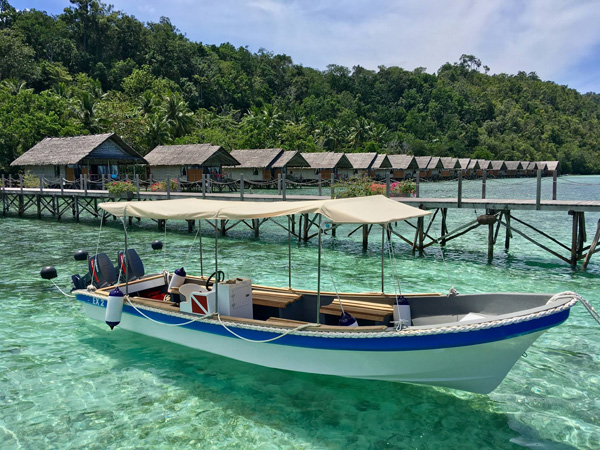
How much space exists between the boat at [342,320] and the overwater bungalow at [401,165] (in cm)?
5734

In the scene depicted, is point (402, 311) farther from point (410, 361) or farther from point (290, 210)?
point (290, 210)

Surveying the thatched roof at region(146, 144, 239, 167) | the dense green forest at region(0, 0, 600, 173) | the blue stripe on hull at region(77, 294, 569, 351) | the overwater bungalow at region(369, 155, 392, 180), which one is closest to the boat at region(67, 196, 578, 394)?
the blue stripe on hull at region(77, 294, 569, 351)

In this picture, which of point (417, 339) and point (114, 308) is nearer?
point (417, 339)

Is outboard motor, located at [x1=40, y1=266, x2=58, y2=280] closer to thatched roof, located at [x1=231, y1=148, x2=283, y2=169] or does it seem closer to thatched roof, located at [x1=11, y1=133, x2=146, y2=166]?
thatched roof, located at [x1=11, y1=133, x2=146, y2=166]

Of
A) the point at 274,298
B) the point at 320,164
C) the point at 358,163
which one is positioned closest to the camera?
the point at 274,298

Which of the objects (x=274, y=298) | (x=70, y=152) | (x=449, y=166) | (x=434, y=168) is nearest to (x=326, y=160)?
(x=434, y=168)

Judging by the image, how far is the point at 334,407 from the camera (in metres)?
6.61

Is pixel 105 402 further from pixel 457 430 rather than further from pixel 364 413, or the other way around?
pixel 457 430

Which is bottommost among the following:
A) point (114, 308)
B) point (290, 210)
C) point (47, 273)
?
point (114, 308)

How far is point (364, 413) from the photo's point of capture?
21.2ft

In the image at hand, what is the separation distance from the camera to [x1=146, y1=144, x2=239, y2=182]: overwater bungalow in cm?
3900

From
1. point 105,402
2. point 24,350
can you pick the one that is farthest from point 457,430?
point 24,350

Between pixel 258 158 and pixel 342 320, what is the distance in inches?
1621

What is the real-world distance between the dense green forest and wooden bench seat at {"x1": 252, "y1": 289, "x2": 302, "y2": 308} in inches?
1602
